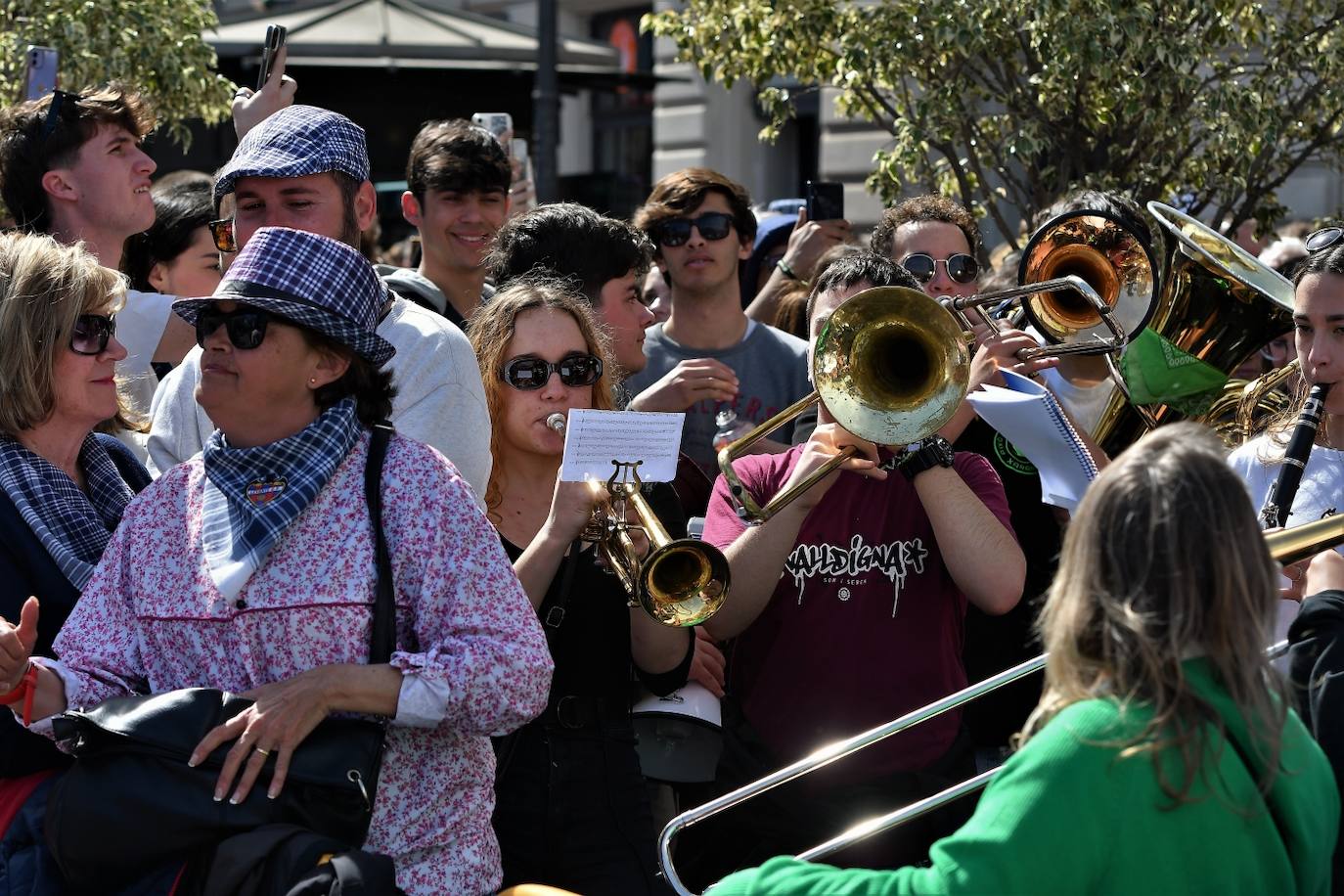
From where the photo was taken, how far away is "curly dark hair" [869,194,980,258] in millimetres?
5207

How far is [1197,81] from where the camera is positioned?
650 centimetres

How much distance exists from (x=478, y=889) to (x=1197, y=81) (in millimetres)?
4839

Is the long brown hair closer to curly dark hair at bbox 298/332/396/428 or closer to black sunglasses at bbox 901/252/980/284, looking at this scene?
curly dark hair at bbox 298/332/396/428

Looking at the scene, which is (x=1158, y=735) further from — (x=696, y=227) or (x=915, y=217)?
(x=696, y=227)

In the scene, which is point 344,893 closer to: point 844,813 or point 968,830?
point 968,830

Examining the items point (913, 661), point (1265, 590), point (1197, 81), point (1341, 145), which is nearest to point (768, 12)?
point (1197, 81)

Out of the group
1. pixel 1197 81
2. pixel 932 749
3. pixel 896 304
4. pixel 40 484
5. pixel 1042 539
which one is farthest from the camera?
pixel 1197 81

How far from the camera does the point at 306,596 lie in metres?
2.84

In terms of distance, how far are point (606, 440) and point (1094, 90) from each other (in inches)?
162

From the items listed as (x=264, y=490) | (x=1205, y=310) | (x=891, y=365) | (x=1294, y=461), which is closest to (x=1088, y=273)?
(x=1205, y=310)

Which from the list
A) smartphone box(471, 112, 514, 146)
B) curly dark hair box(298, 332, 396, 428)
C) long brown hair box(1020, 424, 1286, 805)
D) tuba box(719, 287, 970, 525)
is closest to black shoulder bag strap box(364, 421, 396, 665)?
curly dark hair box(298, 332, 396, 428)

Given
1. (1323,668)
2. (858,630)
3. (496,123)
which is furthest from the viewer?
(496,123)

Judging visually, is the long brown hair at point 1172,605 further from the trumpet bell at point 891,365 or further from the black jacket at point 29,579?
the black jacket at point 29,579

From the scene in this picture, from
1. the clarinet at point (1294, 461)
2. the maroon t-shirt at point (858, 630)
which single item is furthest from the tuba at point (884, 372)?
the clarinet at point (1294, 461)
